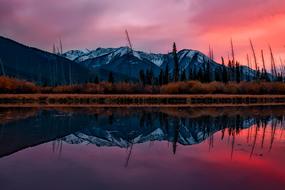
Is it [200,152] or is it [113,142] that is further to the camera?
[113,142]

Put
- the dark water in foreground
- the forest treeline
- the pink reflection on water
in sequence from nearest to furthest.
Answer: the pink reflection on water → the dark water in foreground → the forest treeline

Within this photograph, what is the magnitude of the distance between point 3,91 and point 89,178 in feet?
189

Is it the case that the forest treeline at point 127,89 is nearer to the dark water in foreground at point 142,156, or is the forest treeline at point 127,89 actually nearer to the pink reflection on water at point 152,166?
the dark water in foreground at point 142,156

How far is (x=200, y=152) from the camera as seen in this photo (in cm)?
1599

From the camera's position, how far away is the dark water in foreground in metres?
10.8

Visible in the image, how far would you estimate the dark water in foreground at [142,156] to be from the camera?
10.8 meters

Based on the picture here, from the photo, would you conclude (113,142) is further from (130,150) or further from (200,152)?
(200,152)

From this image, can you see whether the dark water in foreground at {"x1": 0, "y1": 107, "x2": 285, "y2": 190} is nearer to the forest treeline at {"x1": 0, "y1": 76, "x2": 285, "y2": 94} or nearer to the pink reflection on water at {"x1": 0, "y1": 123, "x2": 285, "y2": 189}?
the pink reflection on water at {"x1": 0, "y1": 123, "x2": 285, "y2": 189}

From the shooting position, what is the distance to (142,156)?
1515 centimetres

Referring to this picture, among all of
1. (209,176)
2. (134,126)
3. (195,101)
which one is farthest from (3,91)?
(209,176)

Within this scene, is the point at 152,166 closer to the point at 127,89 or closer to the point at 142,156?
the point at 142,156

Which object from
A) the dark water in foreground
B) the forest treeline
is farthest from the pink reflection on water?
the forest treeline

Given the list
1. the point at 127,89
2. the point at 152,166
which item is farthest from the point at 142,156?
the point at 127,89

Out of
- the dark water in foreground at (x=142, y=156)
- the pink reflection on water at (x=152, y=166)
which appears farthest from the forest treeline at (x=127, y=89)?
the pink reflection on water at (x=152, y=166)
